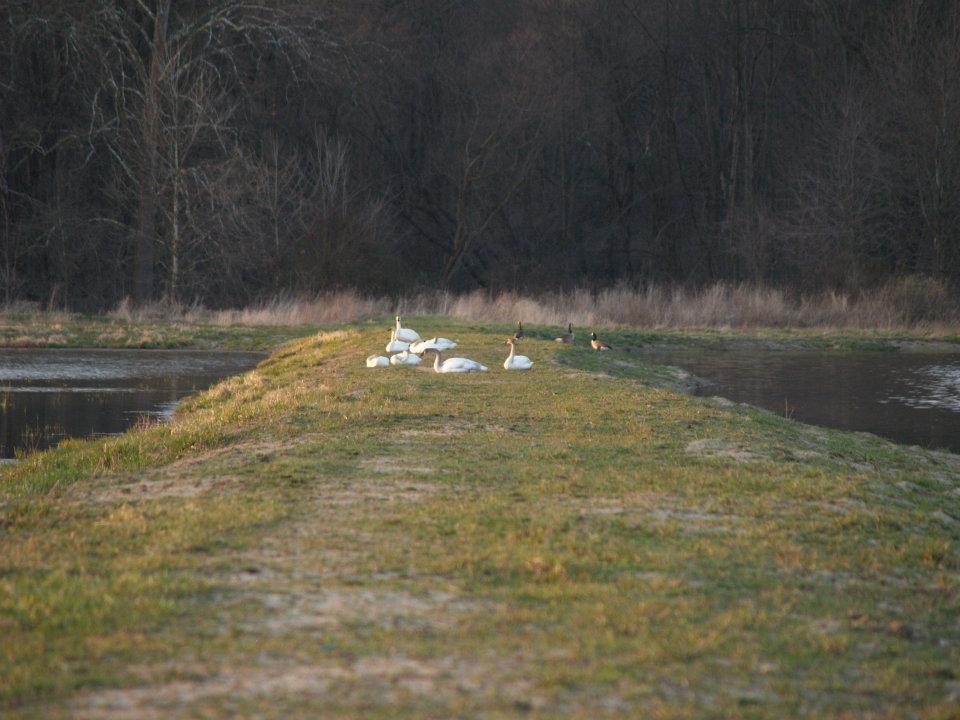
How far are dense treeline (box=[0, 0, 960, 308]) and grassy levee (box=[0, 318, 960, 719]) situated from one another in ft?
86.7

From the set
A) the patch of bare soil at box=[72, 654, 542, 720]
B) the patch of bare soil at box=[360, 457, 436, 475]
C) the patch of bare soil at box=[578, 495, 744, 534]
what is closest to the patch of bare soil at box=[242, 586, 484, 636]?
the patch of bare soil at box=[72, 654, 542, 720]

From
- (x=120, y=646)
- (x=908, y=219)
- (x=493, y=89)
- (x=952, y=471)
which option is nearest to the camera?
(x=120, y=646)

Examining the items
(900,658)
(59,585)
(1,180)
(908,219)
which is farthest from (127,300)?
(900,658)

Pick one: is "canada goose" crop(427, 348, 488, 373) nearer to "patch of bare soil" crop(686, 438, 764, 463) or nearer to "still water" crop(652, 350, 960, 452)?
"still water" crop(652, 350, 960, 452)

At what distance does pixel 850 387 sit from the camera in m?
22.6

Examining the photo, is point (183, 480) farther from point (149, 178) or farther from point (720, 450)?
point (149, 178)

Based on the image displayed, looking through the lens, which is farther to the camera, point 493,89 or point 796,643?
point 493,89

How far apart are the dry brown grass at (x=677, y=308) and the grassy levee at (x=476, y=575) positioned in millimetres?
20848

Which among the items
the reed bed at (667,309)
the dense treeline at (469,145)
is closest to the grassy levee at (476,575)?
the reed bed at (667,309)

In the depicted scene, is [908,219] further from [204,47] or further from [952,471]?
[952,471]

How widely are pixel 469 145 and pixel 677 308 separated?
56.7 ft

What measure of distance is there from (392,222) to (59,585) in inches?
1817

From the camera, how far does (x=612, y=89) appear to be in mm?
53188

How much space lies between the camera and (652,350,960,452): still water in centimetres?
1794
